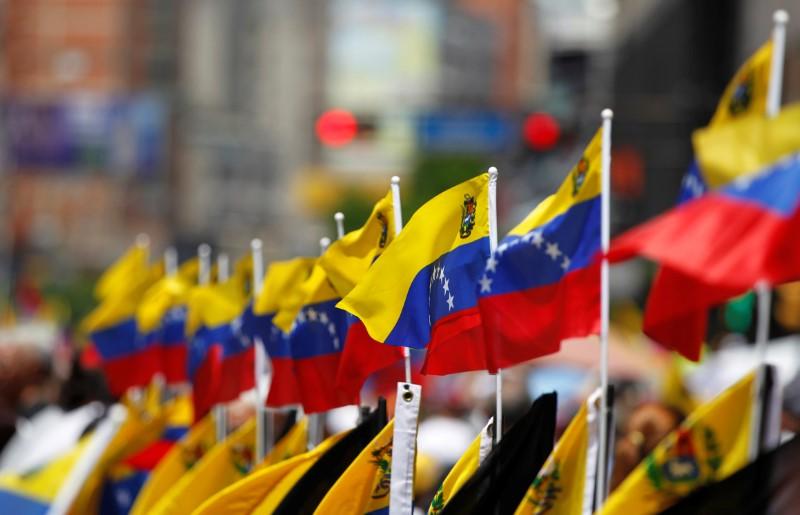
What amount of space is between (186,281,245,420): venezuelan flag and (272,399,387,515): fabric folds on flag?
190cm

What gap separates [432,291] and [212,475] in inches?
67.5

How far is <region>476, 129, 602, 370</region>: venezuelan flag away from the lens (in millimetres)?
5000

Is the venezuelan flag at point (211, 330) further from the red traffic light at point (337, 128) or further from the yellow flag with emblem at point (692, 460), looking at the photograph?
the red traffic light at point (337, 128)

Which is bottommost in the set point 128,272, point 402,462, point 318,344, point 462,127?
point 462,127

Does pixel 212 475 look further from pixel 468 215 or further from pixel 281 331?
pixel 468 215

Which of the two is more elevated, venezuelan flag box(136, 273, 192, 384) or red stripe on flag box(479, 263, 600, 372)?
red stripe on flag box(479, 263, 600, 372)

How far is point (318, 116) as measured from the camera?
346ft

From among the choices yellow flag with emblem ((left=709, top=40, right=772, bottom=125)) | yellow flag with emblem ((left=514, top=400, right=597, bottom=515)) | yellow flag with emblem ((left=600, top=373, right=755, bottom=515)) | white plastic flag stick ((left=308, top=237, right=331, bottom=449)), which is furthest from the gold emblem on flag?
yellow flag with emblem ((left=600, top=373, right=755, bottom=515))

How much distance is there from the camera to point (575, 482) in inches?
187

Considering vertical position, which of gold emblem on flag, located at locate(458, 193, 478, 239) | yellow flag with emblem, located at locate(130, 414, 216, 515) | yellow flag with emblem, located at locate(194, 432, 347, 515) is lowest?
yellow flag with emblem, located at locate(130, 414, 216, 515)

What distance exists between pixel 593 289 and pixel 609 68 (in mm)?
25843

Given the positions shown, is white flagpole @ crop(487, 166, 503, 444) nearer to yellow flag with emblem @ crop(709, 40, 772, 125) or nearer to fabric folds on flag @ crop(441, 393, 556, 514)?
fabric folds on flag @ crop(441, 393, 556, 514)

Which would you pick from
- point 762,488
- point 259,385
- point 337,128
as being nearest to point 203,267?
point 259,385

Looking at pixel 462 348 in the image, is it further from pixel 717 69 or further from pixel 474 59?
pixel 474 59
